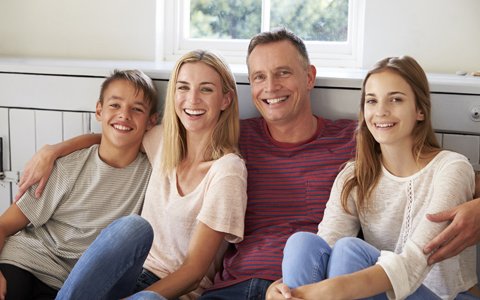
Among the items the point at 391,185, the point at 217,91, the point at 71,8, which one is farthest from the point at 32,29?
the point at 391,185

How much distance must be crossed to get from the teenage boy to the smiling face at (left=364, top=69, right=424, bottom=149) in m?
0.64

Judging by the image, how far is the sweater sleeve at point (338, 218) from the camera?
A: 169cm

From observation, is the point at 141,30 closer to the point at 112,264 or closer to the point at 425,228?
the point at 112,264

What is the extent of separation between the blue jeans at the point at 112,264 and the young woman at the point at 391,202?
312mm

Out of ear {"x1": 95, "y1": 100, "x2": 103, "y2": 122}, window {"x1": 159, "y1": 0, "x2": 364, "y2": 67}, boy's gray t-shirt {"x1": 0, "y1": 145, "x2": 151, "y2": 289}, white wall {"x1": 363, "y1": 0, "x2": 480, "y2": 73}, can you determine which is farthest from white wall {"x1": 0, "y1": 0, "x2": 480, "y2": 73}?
boy's gray t-shirt {"x1": 0, "y1": 145, "x2": 151, "y2": 289}

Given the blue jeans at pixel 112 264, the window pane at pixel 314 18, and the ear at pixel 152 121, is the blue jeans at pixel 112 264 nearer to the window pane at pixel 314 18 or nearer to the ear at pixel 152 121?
the ear at pixel 152 121

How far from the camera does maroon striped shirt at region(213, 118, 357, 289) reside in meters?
1.78

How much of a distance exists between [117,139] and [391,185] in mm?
719

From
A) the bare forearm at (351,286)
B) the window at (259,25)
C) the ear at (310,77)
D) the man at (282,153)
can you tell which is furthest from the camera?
the window at (259,25)

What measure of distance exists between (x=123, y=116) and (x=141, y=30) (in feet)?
2.49

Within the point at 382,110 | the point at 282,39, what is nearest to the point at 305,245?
the point at 382,110

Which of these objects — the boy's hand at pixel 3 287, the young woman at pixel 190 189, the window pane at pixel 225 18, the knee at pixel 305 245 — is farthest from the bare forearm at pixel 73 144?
the window pane at pixel 225 18

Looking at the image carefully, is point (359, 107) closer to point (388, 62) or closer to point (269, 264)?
point (388, 62)

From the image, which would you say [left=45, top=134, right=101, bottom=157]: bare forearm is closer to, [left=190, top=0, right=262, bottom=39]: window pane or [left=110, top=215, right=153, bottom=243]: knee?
[left=110, top=215, right=153, bottom=243]: knee
